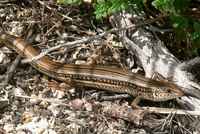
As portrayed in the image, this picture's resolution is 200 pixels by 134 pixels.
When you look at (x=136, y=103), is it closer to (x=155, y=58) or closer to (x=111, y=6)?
(x=155, y=58)

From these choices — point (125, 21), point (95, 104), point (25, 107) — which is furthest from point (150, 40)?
point (25, 107)

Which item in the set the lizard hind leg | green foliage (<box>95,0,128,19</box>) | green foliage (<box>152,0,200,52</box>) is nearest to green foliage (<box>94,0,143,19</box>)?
green foliage (<box>95,0,128,19</box>)

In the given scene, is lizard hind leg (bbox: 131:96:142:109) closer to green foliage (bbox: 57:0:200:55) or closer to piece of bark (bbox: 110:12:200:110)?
piece of bark (bbox: 110:12:200:110)

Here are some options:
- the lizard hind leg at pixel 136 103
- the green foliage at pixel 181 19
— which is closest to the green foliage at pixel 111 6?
the green foliage at pixel 181 19

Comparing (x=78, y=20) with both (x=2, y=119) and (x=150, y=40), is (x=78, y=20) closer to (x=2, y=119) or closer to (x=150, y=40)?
(x=150, y=40)

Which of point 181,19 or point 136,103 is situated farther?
point 136,103

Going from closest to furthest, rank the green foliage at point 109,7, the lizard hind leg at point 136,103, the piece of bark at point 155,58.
Result: the green foliage at point 109,7 < the piece of bark at point 155,58 < the lizard hind leg at point 136,103

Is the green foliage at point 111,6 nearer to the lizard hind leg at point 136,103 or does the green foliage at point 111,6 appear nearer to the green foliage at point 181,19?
the green foliage at point 181,19

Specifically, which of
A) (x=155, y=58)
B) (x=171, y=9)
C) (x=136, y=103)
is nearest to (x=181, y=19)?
(x=171, y=9)
